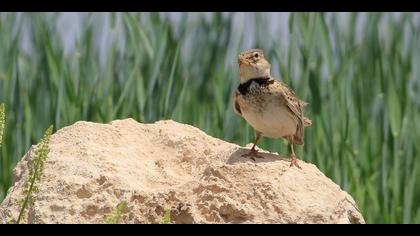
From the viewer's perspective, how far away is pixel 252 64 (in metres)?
5.36

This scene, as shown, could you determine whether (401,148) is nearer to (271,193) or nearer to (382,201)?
(382,201)

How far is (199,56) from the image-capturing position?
8.34 metres

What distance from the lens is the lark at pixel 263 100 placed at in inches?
208

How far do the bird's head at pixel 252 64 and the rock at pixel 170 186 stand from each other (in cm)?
76

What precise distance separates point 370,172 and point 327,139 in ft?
1.71

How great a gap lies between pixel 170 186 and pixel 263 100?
47.5 inches

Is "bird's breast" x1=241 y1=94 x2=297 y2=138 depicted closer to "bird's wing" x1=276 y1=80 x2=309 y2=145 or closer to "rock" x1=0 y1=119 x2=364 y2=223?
"bird's wing" x1=276 y1=80 x2=309 y2=145

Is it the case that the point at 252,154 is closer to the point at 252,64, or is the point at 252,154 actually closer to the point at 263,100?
the point at 263,100

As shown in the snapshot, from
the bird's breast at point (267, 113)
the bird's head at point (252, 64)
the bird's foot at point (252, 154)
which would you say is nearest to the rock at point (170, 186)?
the bird's foot at point (252, 154)

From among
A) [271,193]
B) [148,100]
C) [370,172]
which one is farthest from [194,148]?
[370,172]

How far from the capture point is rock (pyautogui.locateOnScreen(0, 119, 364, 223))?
3.97m

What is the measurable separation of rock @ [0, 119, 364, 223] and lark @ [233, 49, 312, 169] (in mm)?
620

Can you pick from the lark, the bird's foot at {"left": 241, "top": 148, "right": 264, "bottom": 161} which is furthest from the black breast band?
the bird's foot at {"left": 241, "top": 148, "right": 264, "bottom": 161}

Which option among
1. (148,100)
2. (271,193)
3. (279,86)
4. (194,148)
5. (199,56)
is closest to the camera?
(271,193)
